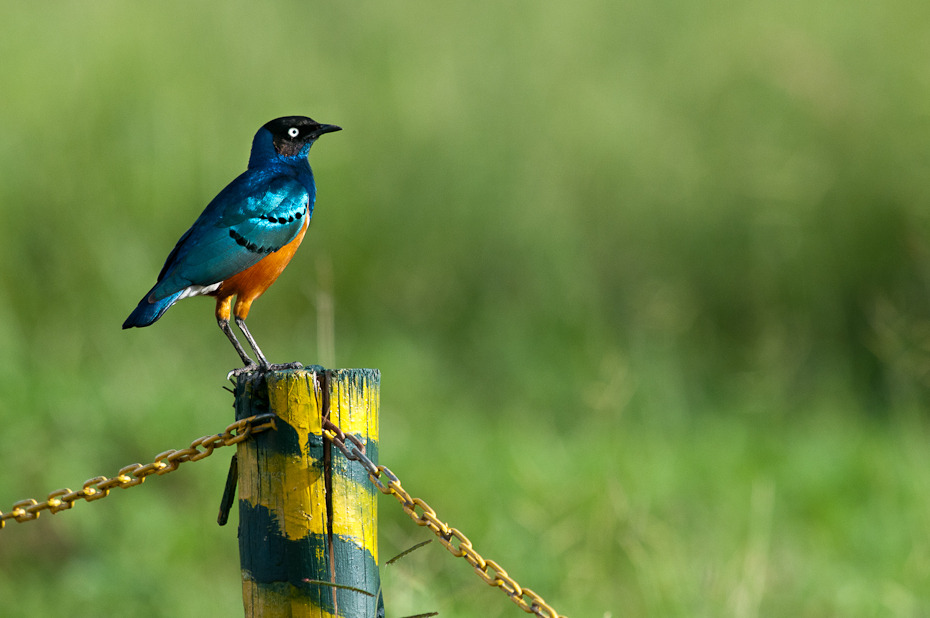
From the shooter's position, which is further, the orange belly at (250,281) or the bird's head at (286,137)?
the bird's head at (286,137)

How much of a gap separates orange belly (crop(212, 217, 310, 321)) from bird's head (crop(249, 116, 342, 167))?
0.26m

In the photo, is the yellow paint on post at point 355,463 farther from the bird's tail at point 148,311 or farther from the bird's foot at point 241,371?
the bird's tail at point 148,311

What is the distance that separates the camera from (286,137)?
2.75 meters

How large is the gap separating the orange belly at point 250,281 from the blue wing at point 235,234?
33 millimetres

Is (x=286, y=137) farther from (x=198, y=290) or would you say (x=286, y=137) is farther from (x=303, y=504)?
(x=303, y=504)

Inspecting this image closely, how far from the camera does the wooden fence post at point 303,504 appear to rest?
1963 millimetres

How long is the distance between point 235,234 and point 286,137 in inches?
16.3

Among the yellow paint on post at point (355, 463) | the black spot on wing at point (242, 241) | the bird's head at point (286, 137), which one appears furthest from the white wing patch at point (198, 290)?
the yellow paint on post at point (355, 463)

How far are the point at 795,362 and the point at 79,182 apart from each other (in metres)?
4.66

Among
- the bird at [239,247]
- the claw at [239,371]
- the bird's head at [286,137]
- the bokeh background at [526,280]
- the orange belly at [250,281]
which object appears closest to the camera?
the claw at [239,371]

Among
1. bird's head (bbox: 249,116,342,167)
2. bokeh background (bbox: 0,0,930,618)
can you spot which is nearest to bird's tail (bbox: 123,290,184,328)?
bird's head (bbox: 249,116,342,167)

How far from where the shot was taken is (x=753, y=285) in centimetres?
712

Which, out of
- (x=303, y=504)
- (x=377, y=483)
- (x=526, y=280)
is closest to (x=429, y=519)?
Result: (x=377, y=483)

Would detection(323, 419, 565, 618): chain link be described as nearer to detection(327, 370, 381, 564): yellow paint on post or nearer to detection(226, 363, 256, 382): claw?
detection(327, 370, 381, 564): yellow paint on post
